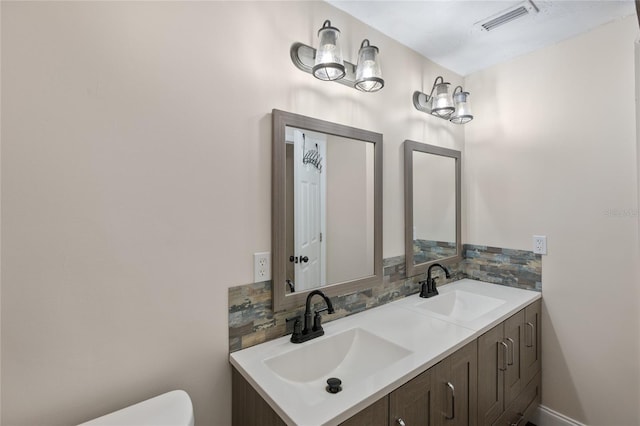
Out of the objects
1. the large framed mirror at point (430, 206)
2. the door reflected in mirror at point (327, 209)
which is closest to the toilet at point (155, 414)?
the door reflected in mirror at point (327, 209)

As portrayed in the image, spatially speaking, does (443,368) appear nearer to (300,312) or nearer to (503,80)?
(300,312)

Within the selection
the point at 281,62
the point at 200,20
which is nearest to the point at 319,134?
the point at 281,62

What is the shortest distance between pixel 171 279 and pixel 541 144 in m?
2.34

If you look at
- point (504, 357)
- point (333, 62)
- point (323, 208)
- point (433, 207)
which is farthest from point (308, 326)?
point (433, 207)

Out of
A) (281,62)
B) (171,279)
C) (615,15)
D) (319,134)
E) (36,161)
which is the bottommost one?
(171,279)

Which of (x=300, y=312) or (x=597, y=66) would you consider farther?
(x=597, y=66)

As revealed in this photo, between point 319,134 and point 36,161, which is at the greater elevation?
point 319,134

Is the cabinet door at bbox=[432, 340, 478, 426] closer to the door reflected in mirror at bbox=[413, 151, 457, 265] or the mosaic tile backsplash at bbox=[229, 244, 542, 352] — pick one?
the mosaic tile backsplash at bbox=[229, 244, 542, 352]

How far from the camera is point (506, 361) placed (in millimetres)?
1603

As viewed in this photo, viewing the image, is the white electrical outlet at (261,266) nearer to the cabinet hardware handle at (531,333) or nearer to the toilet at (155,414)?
the toilet at (155,414)

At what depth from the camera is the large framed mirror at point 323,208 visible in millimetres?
1339

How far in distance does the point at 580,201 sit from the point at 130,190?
240 cm

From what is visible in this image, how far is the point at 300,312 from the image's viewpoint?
143 cm

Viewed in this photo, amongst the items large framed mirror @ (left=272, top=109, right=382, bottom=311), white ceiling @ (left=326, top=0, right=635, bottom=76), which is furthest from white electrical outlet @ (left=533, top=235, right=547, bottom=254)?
white ceiling @ (left=326, top=0, right=635, bottom=76)
